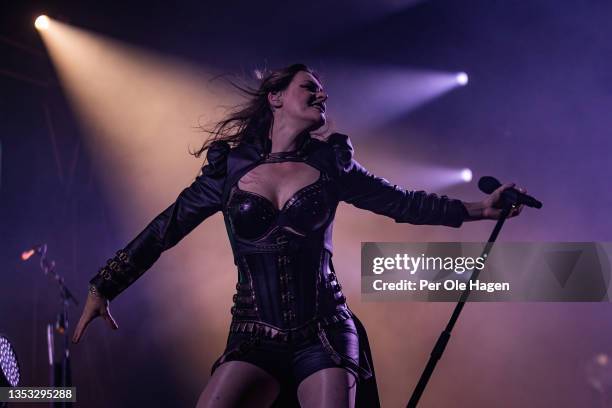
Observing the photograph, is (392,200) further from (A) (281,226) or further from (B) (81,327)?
(B) (81,327)

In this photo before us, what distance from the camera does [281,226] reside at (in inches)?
111

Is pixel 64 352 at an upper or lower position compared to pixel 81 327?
upper

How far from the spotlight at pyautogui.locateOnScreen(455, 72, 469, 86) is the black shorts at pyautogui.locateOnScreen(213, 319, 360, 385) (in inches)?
129

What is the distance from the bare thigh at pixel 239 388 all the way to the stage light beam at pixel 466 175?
3.27m

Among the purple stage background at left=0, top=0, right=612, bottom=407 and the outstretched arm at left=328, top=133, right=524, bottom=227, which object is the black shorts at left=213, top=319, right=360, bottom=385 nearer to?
the outstretched arm at left=328, top=133, right=524, bottom=227

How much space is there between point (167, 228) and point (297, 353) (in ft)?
2.79

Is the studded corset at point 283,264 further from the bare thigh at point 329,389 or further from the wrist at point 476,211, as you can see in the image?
the wrist at point 476,211

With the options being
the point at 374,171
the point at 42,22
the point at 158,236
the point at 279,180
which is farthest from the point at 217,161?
the point at 42,22

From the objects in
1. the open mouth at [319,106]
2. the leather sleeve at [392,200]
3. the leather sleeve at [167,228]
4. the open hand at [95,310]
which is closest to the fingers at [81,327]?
the open hand at [95,310]

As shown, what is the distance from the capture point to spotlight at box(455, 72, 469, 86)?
17.8 feet

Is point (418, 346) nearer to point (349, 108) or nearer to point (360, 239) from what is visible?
point (360, 239)

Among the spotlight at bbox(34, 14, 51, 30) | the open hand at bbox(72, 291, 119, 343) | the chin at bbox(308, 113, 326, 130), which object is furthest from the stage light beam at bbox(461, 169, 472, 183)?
the spotlight at bbox(34, 14, 51, 30)

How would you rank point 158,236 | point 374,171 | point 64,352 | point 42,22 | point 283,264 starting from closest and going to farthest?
point 283,264 → point 158,236 → point 64,352 → point 374,171 → point 42,22

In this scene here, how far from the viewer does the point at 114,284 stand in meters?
3.00
